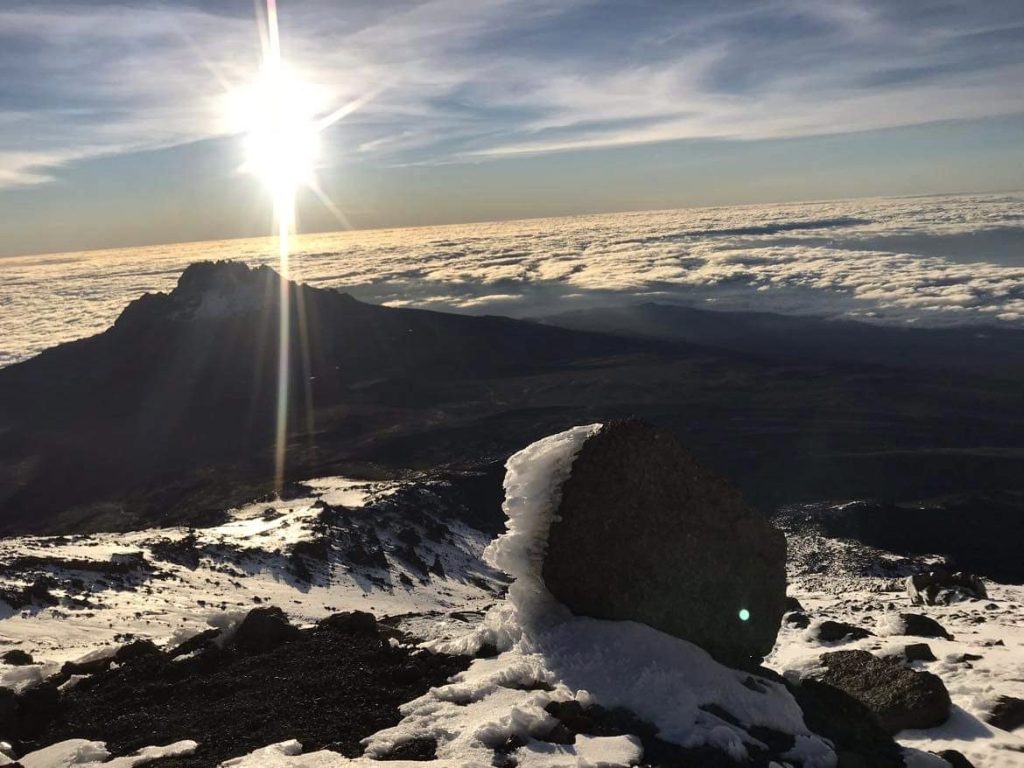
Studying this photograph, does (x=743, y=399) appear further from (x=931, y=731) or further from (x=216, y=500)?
(x=931, y=731)

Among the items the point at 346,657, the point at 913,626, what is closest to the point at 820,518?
the point at 913,626

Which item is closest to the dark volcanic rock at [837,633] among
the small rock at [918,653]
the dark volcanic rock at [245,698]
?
the small rock at [918,653]

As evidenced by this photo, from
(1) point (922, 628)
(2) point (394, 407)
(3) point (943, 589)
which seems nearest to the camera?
(1) point (922, 628)

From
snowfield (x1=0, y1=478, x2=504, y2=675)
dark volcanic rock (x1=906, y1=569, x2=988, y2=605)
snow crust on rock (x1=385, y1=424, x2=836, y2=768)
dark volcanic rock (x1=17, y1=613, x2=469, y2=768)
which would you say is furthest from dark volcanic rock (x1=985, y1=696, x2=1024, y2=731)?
dark volcanic rock (x1=906, y1=569, x2=988, y2=605)

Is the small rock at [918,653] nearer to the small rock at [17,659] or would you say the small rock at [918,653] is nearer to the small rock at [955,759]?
the small rock at [955,759]

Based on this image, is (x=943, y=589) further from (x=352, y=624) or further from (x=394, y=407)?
(x=394, y=407)

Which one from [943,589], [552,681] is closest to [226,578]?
[552,681]
